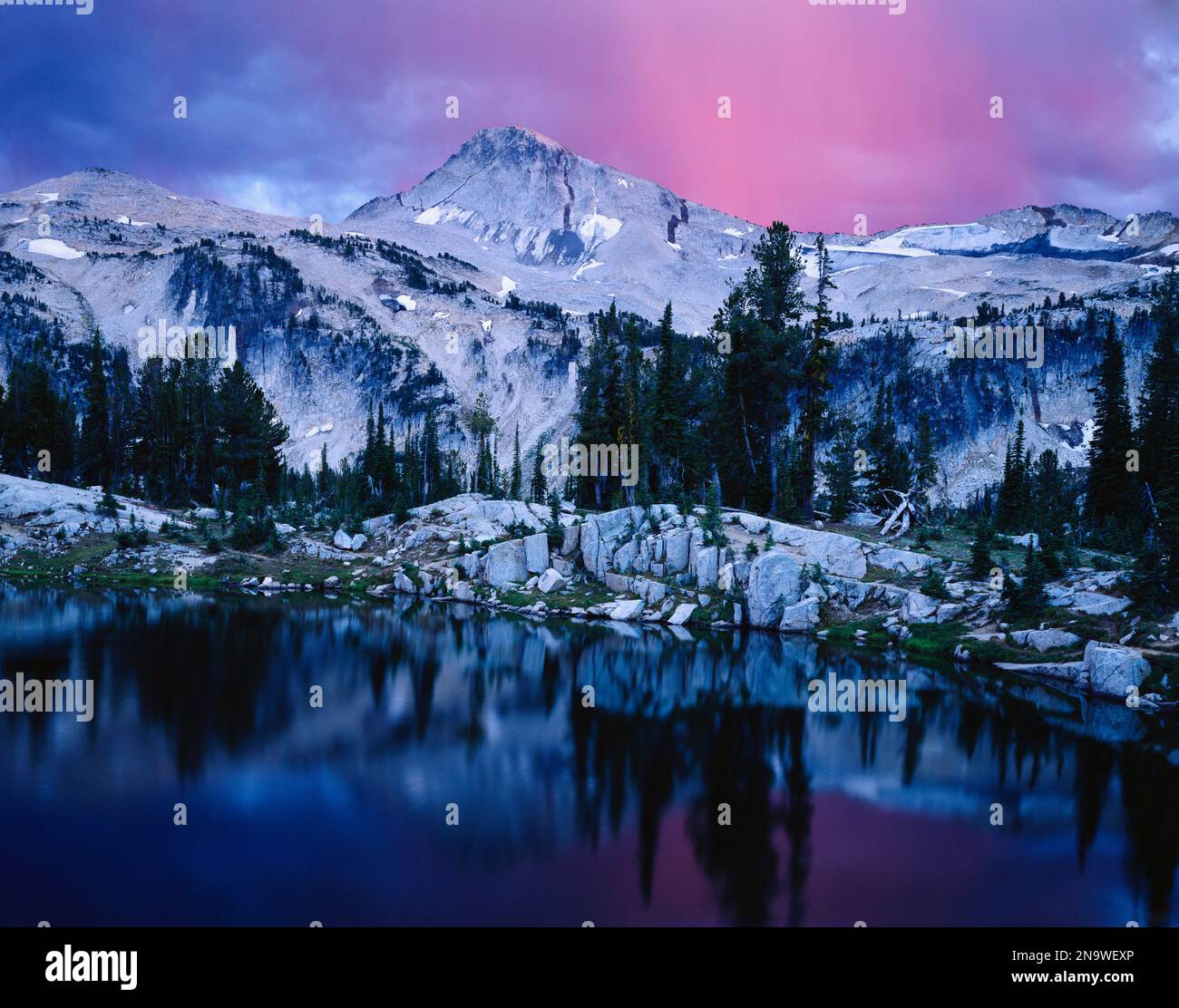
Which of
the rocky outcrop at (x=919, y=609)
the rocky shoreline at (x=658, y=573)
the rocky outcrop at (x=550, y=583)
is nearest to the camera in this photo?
the rocky shoreline at (x=658, y=573)

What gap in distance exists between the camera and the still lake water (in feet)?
53.1

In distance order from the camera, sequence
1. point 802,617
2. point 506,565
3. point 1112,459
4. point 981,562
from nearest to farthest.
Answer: point 981,562, point 802,617, point 506,565, point 1112,459

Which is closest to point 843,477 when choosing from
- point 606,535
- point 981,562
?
point 606,535

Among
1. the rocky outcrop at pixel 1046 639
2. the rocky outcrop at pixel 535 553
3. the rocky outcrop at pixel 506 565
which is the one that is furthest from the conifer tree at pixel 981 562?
the rocky outcrop at pixel 506 565

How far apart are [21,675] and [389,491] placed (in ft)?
216

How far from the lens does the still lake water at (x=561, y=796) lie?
16.2 metres

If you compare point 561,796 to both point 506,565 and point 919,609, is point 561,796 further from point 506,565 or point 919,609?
point 506,565

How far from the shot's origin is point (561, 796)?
72.0ft

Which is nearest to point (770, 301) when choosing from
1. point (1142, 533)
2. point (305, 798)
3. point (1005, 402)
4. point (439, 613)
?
point (1142, 533)

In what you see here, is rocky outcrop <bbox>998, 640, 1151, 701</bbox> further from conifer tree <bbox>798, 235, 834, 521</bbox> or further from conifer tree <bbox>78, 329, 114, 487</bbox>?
conifer tree <bbox>78, 329, 114, 487</bbox>

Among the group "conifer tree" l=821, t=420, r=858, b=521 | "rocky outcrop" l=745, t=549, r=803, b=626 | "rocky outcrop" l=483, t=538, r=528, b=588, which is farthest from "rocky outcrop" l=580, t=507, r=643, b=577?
"conifer tree" l=821, t=420, r=858, b=521

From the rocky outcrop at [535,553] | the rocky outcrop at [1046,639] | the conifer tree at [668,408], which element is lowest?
the rocky outcrop at [1046,639]

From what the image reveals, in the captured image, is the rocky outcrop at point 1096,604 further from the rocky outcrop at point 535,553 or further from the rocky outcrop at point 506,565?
the rocky outcrop at point 506,565
